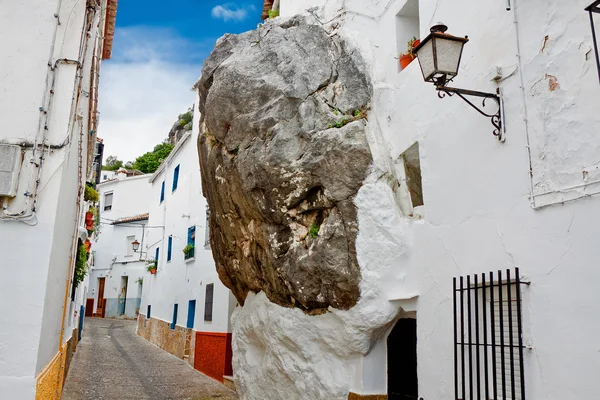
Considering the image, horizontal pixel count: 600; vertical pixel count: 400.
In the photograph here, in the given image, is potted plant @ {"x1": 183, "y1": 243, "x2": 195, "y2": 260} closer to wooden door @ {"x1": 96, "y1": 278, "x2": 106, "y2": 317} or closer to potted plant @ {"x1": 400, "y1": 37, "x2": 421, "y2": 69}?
potted plant @ {"x1": 400, "y1": 37, "x2": 421, "y2": 69}

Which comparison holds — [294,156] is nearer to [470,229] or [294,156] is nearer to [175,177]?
[470,229]

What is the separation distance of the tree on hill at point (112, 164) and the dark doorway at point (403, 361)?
42.9m

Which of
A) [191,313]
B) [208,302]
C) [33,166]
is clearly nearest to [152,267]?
[191,313]

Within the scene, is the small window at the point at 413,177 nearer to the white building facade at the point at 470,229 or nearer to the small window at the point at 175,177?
the white building facade at the point at 470,229

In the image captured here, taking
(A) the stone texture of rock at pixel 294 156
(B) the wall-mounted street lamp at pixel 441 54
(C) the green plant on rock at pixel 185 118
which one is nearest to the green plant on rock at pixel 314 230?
(A) the stone texture of rock at pixel 294 156

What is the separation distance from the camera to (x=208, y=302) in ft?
48.9

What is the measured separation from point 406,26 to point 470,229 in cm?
366

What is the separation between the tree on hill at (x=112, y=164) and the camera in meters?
46.3

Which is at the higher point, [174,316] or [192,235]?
[192,235]

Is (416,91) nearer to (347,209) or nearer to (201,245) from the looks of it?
(347,209)

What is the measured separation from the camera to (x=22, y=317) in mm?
5516

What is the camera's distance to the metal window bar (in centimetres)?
470

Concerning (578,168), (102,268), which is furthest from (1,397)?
(102,268)

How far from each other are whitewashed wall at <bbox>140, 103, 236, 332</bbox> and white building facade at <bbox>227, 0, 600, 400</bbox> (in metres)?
5.51
